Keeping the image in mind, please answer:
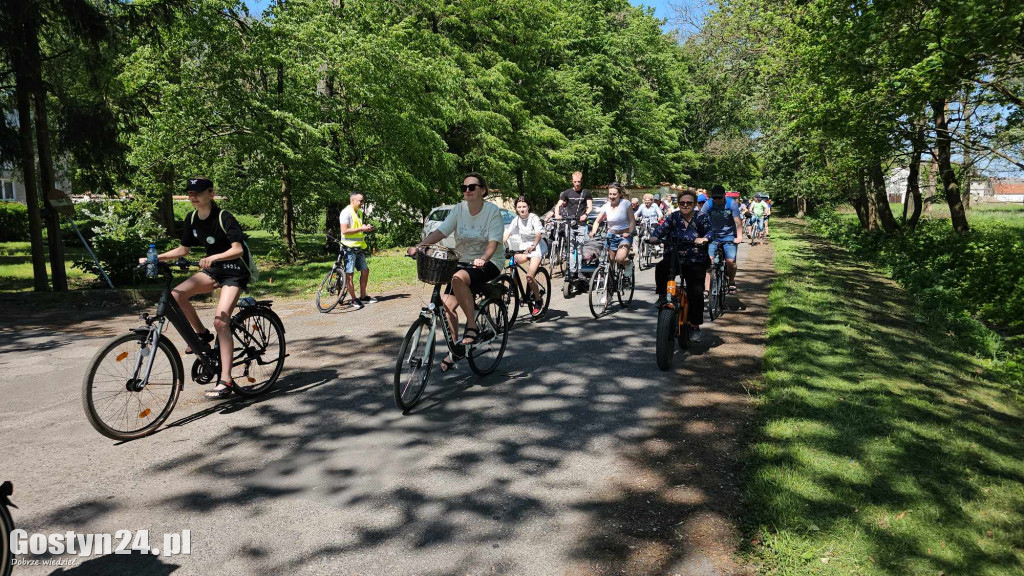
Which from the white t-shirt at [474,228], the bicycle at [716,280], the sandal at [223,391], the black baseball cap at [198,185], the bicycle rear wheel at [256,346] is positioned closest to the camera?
the black baseball cap at [198,185]

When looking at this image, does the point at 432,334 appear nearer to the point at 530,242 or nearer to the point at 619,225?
the point at 530,242

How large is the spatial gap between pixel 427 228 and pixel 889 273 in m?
13.0

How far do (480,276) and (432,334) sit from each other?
82 centimetres

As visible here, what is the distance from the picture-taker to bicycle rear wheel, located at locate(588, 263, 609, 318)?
9.82 meters

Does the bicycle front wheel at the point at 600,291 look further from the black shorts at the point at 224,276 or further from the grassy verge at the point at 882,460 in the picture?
the black shorts at the point at 224,276

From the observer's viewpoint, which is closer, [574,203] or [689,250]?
[689,250]

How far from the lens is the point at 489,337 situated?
21.4 feet

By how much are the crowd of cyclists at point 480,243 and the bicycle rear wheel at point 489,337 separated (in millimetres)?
172

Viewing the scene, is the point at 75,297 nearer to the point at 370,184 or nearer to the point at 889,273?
the point at 370,184

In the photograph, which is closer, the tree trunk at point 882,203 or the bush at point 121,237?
the bush at point 121,237

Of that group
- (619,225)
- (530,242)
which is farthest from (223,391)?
(619,225)

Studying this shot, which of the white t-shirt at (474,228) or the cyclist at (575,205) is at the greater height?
the cyclist at (575,205)

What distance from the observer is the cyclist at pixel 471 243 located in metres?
5.98

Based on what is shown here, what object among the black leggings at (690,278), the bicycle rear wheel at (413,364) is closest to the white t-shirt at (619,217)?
the black leggings at (690,278)
